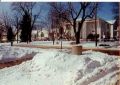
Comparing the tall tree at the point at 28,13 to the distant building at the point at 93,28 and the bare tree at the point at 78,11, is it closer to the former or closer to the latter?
the bare tree at the point at 78,11

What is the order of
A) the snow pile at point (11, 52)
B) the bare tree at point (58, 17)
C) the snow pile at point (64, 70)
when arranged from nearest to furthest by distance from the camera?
the snow pile at point (64, 70), the snow pile at point (11, 52), the bare tree at point (58, 17)

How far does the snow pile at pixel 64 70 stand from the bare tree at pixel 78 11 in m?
0.27

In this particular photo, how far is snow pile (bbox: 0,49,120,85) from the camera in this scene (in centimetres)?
295

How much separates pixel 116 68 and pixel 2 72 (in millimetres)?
1246

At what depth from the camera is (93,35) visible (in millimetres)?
3160

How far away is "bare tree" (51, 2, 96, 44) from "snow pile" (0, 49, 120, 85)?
27 cm

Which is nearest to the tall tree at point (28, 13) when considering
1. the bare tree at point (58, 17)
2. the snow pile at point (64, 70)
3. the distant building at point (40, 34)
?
the distant building at point (40, 34)

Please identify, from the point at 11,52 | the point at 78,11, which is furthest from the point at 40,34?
the point at 78,11

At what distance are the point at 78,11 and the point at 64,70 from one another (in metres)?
0.69

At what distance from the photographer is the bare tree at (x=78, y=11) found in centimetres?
315

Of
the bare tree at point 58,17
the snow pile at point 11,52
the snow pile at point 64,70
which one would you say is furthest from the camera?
the bare tree at point 58,17

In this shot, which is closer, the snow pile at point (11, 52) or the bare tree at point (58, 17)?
the snow pile at point (11, 52)

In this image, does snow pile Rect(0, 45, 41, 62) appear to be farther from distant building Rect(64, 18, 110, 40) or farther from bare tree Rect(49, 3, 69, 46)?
distant building Rect(64, 18, 110, 40)

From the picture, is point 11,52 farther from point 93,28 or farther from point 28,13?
point 93,28
